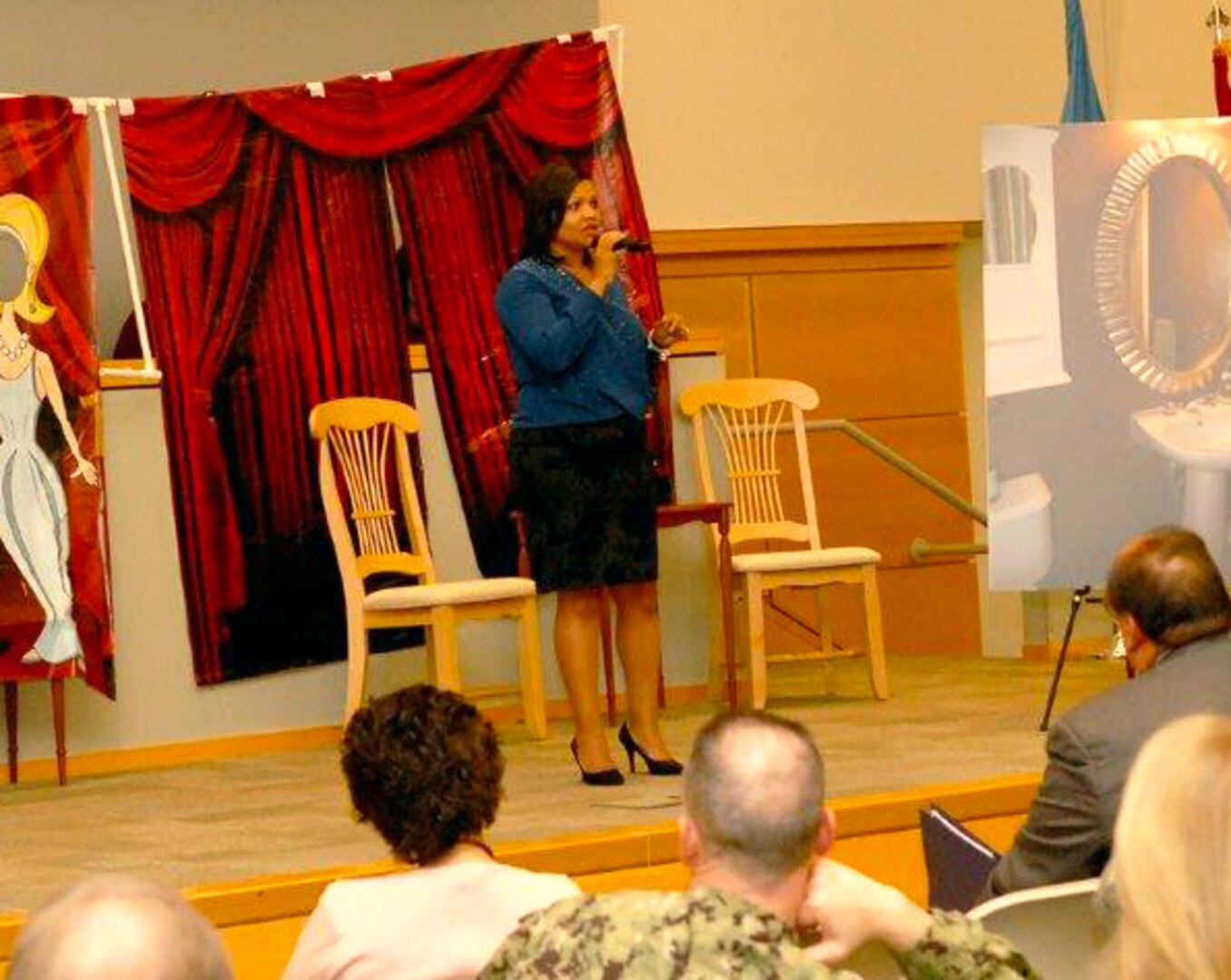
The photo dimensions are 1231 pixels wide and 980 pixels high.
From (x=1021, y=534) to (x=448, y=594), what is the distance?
4.71 ft

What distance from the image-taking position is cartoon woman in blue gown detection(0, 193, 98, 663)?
5.95 meters

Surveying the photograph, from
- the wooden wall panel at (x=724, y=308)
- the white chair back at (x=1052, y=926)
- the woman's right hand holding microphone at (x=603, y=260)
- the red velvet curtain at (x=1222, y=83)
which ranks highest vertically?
the red velvet curtain at (x=1222, y=83)

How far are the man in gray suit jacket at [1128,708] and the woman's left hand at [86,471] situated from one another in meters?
3.59

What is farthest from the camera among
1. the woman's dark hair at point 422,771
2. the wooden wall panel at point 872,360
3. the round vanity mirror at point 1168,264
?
the wooden wall panel at point 872,360

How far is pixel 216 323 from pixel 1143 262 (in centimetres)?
245

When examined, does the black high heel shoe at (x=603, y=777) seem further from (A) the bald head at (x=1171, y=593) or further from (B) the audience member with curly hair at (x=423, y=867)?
(B) the audience member with curly hair at (x=423, y=867)

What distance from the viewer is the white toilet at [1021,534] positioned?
559 centimetres

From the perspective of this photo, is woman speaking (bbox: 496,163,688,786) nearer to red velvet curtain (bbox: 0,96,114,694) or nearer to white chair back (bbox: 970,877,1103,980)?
red velvet curtain (bbox: 0,96,114,694)

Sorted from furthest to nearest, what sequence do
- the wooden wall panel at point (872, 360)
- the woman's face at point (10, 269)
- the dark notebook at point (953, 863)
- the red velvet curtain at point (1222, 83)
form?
the wooden wall panel at point (872, 360) → the red velvet curtain at point (1222, 83) → the woman's face at point (10, 269) → the dark notebook at point (953, 863)

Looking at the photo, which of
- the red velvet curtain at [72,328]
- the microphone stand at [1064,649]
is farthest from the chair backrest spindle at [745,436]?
the red velvet curtain at [72,328]

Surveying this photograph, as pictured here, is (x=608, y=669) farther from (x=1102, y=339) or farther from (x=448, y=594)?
(x=1102, y=339)

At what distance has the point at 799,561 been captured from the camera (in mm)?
6371

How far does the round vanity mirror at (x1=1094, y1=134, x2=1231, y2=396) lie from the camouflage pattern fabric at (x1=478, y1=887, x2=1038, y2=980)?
4.05 metres

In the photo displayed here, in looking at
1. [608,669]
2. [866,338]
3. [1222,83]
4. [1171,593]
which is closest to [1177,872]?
[1171,593]
